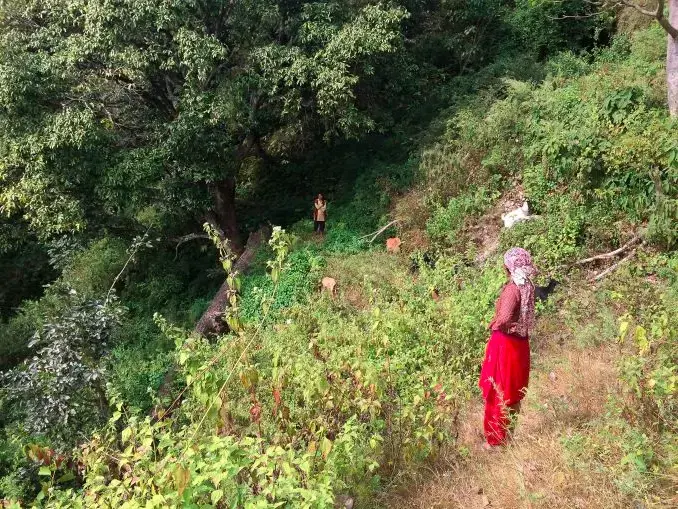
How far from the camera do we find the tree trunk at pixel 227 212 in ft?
35.8

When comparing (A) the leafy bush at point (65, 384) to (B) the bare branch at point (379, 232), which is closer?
(A) the leafy bush at point (65, 384)

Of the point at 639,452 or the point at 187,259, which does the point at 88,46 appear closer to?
the point at 187,259

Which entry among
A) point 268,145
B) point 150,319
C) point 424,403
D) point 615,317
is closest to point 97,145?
point 150,319

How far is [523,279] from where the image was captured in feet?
12.1

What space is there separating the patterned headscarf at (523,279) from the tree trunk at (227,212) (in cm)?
799

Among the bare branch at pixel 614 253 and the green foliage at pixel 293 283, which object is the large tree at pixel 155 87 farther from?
the bare branch at pixel 614 253

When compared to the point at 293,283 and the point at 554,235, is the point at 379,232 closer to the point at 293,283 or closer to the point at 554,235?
the point at 293,283

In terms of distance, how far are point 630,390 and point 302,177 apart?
10927 mm

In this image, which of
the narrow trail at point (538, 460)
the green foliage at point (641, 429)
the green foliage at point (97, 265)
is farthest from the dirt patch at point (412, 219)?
the green foliage at point (97, 265)

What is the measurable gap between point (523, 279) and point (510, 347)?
50cm

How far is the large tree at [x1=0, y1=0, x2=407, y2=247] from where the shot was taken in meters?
8.43

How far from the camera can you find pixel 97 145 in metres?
8.94

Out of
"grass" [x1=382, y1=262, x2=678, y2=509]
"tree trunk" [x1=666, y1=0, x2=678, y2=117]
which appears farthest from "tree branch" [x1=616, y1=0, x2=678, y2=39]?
"grass" [x1=382, y1=262, x2=678, y2=509]

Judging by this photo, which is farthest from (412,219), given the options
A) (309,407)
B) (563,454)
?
(563,454)
